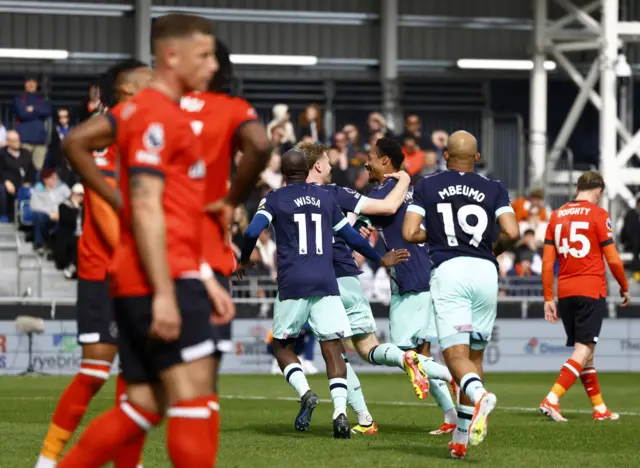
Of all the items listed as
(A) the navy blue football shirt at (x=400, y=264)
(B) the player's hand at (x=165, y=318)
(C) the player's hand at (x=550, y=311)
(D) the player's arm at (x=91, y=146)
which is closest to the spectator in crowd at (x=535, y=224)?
(C) the player's hand at (x=550, y=311)

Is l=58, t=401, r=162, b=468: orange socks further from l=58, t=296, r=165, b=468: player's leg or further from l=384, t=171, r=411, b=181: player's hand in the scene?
l=384, t=171, r=411, b=181: player's hand

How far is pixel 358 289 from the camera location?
485 inches

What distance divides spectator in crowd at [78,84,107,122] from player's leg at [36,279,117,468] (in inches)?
47.5

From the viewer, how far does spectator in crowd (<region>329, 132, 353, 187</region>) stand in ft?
83.5

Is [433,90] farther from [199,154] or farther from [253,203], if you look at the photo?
[199,154]

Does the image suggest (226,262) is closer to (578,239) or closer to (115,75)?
(115,75)

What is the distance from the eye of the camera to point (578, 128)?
117 feet

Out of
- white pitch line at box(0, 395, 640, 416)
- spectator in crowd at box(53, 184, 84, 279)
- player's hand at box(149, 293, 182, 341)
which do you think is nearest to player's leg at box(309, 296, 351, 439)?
white pitch line at box(0, 395, 640, 416)

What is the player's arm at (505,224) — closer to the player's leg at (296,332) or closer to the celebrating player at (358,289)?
the celebrating player at (358,289)

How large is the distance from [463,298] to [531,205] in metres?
17.5

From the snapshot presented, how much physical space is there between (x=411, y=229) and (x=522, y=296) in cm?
1490

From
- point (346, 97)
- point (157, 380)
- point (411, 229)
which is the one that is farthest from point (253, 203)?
point (157, 380)

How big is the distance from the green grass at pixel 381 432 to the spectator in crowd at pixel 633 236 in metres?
8.08

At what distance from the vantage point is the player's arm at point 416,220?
9742 millimetres
